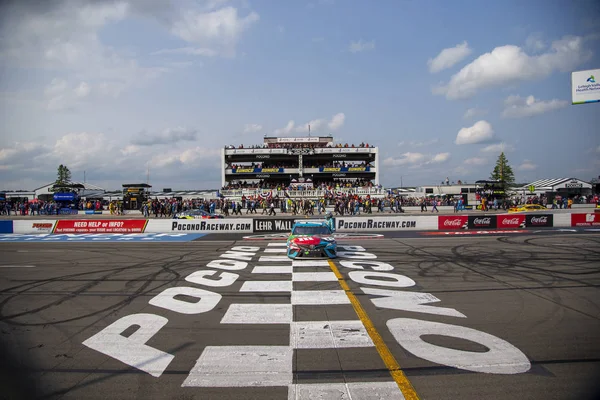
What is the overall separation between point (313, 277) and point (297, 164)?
174 feet

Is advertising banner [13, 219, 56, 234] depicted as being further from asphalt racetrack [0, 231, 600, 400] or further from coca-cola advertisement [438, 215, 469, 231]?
coca-cola advertisement [438, 215, 469, 231]

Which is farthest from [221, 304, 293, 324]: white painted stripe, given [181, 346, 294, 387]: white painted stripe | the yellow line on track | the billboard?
the billboard

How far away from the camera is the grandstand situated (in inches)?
2344

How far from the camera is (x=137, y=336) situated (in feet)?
18.6

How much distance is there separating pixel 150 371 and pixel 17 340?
2.79 meters

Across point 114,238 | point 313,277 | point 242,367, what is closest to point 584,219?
point 313,277

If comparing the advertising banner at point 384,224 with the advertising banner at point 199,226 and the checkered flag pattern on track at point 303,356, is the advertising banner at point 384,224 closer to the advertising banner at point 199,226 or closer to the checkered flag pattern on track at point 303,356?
the advertising banner at point 199,226

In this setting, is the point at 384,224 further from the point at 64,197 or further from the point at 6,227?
the point at 64,197

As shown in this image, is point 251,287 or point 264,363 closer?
point 264,363

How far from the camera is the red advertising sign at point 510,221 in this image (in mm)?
23594

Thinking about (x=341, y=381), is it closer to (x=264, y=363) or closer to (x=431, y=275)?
(x=264, y=363)

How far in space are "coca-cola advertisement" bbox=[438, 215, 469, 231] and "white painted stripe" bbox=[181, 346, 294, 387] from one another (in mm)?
20448

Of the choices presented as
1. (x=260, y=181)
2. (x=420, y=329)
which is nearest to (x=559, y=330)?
(x=420, y=329)

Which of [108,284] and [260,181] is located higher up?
[260,181]
